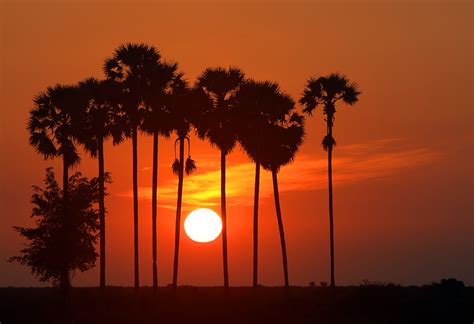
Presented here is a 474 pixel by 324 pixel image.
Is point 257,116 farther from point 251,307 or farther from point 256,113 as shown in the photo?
point 251,307

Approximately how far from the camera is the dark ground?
89.1m

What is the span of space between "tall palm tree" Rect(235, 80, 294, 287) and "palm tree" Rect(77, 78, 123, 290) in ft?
34.1

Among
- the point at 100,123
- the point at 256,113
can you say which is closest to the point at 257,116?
the point at 256,113

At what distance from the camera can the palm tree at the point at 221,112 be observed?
324 ft

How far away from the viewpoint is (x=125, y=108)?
3898 inches

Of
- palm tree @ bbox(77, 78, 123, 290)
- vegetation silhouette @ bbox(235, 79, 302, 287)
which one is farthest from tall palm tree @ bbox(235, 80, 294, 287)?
palm tree @ bbox(77, 78, 123, 290)

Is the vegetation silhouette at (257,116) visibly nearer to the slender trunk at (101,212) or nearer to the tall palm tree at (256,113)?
the tall palm tree at (256,113)

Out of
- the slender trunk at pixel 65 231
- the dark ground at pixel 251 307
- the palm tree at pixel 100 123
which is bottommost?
the dark ground at pixel 251 307

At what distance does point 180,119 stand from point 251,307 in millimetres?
17076

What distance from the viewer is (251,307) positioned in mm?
92000

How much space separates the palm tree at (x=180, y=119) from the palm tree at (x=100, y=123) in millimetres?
4905

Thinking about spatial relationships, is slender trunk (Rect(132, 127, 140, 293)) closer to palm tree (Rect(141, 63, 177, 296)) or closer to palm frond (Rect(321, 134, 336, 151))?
palm tree (Rect(141, 63, 177, 296))

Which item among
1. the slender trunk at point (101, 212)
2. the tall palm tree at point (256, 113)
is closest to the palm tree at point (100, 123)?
the slender trunk at point (101, 212)

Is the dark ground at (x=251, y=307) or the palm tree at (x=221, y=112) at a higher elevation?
the palm tree at (x=221, y=112)
